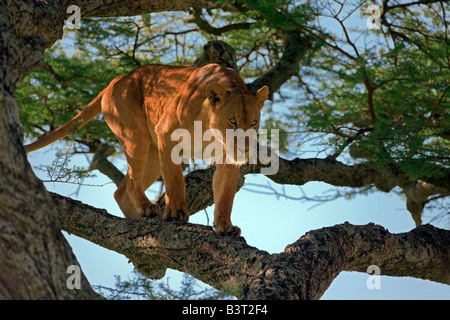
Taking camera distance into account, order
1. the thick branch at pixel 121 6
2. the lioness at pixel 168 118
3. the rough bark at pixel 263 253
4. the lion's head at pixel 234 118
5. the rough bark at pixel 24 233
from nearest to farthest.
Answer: the rough bark at pixel 24 233 < the rough bark at pixel 263 253 < the lion's head at pixel 234 118 < the lioness at pixel 168 118 < the thick branch at pixel 121 6

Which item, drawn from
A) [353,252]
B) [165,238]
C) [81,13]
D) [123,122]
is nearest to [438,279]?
[353,252]

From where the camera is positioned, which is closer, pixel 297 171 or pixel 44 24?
pixel 44 24

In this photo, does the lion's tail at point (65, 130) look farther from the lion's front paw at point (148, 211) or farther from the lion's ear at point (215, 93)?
the lion's ear at point (215, 93)

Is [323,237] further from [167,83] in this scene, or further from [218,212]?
[167,83]

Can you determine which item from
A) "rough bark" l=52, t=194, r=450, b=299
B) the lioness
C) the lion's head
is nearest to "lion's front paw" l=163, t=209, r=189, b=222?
the lioness

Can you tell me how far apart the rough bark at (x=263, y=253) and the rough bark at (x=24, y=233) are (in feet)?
4.06

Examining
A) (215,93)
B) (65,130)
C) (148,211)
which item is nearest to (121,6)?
(215,93)

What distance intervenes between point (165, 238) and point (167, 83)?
68.0 inches

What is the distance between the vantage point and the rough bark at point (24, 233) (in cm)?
Answer: 335

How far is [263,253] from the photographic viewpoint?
489cm

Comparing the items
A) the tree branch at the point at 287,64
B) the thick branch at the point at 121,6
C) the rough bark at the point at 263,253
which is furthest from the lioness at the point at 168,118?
the tree branch at the point at 287,64

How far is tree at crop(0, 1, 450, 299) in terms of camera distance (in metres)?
4.57
